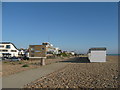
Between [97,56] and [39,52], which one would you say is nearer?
[97,56]

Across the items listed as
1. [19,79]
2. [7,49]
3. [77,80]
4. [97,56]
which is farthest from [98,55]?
[7,49]

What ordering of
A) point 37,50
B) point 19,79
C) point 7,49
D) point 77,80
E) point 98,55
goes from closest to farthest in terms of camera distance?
point 19,79
point 77,80
point 98,55
point 37,50
point 7,49

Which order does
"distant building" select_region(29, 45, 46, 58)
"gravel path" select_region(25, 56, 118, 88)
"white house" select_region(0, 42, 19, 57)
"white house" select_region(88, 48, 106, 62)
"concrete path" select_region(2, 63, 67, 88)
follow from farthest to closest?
"white house" select_region(0, 42, 19, 57), "distant building" select_region(29, 45, 46, 58), "white house" select_region(88, 48, 106, 62), "gravel path" select_region(25, 56, 118, 88), "concrete path" select_region(2, 63, 67, 88)

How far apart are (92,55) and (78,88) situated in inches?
777

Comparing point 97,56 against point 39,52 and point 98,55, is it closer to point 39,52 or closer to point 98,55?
point 98,55

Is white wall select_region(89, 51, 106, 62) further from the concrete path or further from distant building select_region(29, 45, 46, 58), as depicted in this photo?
distant building select_region(29, 45, 46, 58)

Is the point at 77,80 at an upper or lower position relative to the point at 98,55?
lower

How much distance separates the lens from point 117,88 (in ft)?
23.6

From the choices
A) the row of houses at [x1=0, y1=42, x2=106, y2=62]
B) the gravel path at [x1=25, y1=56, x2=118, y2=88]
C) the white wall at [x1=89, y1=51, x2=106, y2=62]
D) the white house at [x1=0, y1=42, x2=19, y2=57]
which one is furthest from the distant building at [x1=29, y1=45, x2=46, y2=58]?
the gravel path at [x1=25, y1=56, x2=118, y2=88]

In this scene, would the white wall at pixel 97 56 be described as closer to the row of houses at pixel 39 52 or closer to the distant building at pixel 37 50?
the row of houses at pixel 39 52

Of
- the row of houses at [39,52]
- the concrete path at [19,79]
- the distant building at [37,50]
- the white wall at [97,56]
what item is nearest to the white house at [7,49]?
the row of houses at [39,52]

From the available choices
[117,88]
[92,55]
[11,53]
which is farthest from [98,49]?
[11,53]

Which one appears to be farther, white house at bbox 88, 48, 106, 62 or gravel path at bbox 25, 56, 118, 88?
white house at bbox 88, 48, 106, 62

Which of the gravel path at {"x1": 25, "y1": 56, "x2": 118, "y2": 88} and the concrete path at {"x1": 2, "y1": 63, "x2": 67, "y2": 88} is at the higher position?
the concrete path at {"x1": 2, "y1": 63, "x2": 67, "y2": 88}
